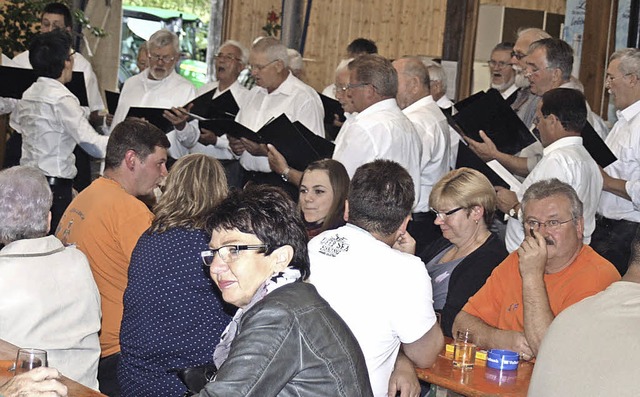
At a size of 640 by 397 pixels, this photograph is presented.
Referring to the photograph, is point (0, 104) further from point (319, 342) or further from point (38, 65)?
point (319, 342)

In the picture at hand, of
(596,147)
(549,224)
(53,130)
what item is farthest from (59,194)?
(549,224)

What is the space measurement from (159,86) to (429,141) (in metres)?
2.48

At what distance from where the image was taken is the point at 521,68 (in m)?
6.68

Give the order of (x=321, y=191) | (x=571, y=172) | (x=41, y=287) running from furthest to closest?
(x=321, y=191) < (x=571, y=172) < (x=41, y=287)

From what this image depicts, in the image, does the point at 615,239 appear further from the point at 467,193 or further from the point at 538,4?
the point at 538,4

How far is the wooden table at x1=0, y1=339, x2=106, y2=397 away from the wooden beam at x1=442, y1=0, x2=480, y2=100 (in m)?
7.09

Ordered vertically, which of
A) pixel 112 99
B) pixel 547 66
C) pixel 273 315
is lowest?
pixel 273 315

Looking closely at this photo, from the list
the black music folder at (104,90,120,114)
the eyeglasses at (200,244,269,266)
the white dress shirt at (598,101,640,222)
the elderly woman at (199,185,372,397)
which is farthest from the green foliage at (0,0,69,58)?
the eyeglasses at (200,244,269,266)

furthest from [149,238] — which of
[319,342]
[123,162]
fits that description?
[319,342]

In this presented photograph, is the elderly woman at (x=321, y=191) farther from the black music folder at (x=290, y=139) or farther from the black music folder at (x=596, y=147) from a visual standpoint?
the black music folder at (x=596, y=147)

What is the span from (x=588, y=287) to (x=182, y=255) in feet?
5.12

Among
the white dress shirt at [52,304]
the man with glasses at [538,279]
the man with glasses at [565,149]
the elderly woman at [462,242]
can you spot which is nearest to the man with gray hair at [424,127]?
the man with glasses at [565,149]

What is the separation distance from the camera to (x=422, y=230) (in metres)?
6.44

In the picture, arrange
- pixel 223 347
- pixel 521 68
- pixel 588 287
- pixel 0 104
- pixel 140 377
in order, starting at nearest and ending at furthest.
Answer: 1. pixel 223 347
2. pixel 140 377
3. pixel 588 287
4. pixel 521 68
5. pixel 0 104
